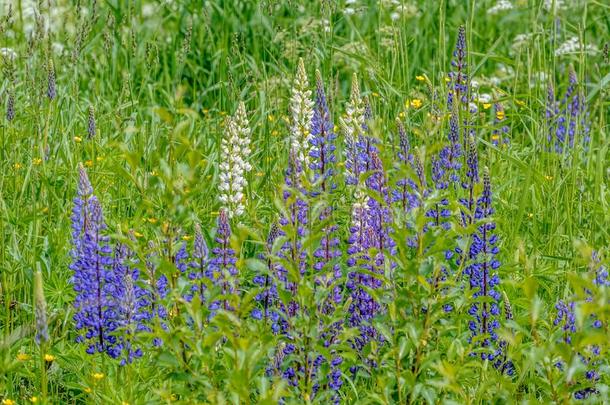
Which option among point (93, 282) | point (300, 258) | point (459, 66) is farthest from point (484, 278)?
point (93, 282)

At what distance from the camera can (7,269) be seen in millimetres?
3486

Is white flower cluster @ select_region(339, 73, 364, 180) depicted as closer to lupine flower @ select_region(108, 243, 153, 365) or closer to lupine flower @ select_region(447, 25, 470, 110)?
lupine flower @ select_region(447, 25, 470, 110)

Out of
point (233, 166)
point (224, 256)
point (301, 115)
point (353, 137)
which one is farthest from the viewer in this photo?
point (233, 166)

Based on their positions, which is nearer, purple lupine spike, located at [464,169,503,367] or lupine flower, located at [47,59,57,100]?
purple lupine spike, located at [464,169,503,367]

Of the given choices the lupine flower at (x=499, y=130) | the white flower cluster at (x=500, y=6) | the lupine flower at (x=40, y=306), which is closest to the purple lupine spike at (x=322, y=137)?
the lupine flower at (x=40, y=306)

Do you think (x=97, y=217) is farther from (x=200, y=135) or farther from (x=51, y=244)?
(x=200, y=135)

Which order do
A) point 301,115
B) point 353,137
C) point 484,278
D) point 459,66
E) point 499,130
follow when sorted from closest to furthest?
point 484,278 → point 353,137 → point 301,115 → point 459,66 → point 499,130

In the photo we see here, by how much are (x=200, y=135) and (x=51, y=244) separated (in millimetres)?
1331

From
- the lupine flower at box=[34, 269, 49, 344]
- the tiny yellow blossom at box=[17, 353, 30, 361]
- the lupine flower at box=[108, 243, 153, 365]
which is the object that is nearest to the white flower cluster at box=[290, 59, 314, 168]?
the lupine flower at box=[108, 243, 153, 365]

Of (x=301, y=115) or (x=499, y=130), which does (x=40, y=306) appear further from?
(x=499, y=130)

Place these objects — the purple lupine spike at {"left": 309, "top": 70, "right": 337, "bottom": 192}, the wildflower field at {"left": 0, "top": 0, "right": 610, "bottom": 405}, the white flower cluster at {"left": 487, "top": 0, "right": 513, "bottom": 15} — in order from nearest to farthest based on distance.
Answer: the wildflower field at {"left": 0, "top": 0, "right": 610, "bottom": 405}
the purple lupine spike at {"left": 309, "top": 70, "right": 337, "bottom": 192}
the white flower cluster at {"left": 487, "top": 0, "right": 513, "bottom": 15}

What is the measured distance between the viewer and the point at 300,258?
9.60ft

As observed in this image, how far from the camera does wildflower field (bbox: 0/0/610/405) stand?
8.70 ft

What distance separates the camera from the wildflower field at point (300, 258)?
2652 millimetres
